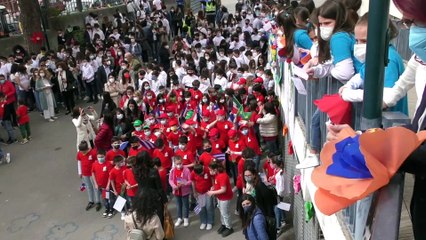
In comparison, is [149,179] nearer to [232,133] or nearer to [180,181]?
[180,181]

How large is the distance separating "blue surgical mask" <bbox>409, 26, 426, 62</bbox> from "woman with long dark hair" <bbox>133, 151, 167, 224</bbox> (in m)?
5.95

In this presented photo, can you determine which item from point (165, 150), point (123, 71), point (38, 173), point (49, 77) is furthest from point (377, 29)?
point (49, 77)

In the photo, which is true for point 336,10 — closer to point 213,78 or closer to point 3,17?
point 213,78

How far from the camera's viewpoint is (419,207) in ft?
5.82

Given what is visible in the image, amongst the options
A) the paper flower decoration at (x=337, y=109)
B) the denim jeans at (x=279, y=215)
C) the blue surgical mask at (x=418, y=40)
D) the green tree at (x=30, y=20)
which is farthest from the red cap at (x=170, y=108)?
the blue surgical mask at (x=418, y=40)

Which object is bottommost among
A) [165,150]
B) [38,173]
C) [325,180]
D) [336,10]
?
[38,173]

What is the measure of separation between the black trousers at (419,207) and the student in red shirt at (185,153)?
278 inches

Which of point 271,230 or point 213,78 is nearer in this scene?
point 271,230

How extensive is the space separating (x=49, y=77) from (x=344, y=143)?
13895 millimetres

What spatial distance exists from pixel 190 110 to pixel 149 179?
345 centimetres

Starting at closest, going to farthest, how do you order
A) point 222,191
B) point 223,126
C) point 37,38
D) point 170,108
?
point 222,191
point 223,126
point 170,108
point 37,38

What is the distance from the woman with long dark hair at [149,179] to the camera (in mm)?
7525

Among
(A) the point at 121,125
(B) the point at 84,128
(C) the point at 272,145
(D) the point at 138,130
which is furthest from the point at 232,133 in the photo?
(B) the point at 84,128

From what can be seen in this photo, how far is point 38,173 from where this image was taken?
11516 millimetres
